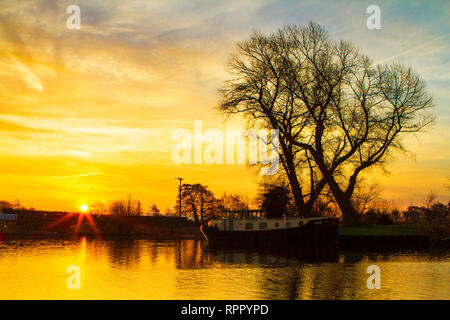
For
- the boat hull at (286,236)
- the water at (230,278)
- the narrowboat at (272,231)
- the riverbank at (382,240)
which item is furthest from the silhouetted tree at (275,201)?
the water at (230,278)

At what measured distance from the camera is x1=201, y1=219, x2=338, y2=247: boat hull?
4894 centimetres

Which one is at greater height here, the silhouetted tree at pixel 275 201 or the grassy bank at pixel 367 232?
the silhouetted tree at pixel 275 201

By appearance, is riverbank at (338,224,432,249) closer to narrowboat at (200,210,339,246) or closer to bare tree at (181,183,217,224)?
narrowboat at (200,210,339,246)

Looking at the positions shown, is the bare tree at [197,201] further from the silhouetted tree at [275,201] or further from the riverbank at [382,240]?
the riverbank at [382,240]

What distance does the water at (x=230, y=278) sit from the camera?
20516 millimetres

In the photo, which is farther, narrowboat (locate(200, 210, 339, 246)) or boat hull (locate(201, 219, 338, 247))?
narrowboat (locate(200, 210, 339, 246))

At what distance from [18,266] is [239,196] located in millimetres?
107290

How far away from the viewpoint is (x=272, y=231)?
5219 cm

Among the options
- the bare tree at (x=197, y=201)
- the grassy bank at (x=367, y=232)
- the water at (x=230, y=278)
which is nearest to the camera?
the water at (x=230, y=278)

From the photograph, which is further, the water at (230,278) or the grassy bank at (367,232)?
the grassy bank at (367,232)

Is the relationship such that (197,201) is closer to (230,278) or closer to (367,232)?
(367,232)

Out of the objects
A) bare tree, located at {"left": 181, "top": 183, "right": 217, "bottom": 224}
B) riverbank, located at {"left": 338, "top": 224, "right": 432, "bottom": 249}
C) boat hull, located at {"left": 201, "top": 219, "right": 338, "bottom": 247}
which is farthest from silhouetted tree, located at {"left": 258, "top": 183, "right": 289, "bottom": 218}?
bare tree, located at {"left": 181, "top": 183, "right": 217, "bottom": 224}
